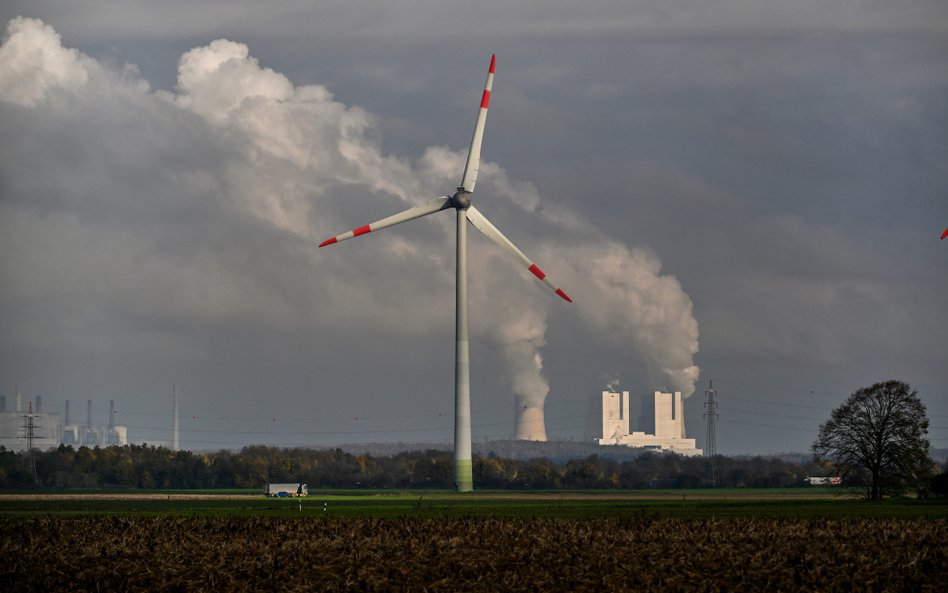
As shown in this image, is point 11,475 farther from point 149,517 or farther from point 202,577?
point 202,577

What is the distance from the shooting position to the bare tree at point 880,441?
424 ft

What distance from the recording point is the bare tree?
129 m

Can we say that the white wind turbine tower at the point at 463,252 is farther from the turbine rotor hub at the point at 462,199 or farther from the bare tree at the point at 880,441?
the bare tree at the point at 880,441

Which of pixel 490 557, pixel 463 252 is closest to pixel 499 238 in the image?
pixel 463 252

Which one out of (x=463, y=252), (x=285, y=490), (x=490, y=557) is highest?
(x=463, y=252)

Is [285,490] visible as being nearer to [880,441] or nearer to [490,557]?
[880,441]

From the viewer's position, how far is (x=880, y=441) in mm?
131125

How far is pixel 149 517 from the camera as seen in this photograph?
79.8 m

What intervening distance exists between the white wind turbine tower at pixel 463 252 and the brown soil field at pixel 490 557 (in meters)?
83.2

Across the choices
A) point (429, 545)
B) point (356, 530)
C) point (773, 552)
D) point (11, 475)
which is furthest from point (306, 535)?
point (11, 475)

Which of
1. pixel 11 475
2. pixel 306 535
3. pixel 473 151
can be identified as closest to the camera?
pixel 306 535

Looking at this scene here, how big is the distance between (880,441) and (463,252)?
169 feet

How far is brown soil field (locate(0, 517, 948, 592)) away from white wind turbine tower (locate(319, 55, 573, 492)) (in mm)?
83226

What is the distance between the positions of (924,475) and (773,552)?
79.7 meters
